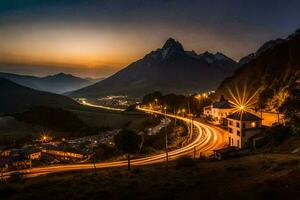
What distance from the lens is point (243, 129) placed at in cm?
6425

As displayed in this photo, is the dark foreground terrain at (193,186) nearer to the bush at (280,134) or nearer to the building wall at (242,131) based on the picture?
the bush at (280,134)

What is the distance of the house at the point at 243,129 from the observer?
2522 inches

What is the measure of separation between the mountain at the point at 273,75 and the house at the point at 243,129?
627 inches

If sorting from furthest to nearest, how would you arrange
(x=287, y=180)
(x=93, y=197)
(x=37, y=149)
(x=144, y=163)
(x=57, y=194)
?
(x=37, y=149), (x=144, y=163), (x=57, y=194), (x=93, y=197), (x=287, y=180)

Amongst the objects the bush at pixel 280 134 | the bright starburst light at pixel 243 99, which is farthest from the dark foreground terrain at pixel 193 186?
the bright starburst light at pixel 243 99

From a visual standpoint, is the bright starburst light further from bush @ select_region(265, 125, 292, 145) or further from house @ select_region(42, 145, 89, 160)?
house @ select_region(42, 145, 89, 160)

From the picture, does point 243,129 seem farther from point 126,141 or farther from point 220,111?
point 220,111

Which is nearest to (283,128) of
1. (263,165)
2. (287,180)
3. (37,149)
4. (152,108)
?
(263,165)

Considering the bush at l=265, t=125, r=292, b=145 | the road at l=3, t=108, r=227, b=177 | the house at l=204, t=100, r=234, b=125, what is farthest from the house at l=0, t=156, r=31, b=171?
the house at l=204, t=100, r=234, b=125

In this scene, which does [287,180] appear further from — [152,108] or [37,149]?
[152,108]

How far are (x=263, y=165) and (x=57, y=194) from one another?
22442mm

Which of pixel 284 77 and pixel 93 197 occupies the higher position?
pixel 284 77

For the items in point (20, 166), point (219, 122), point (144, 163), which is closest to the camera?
point (144, 163)

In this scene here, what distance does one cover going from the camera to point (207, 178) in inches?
1184
